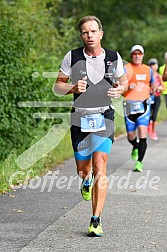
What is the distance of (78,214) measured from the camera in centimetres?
842

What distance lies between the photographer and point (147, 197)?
961 cm

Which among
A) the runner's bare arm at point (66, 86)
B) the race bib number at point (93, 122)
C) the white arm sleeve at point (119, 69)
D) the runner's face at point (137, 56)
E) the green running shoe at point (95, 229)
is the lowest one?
the green running shoe at point (95, 229)

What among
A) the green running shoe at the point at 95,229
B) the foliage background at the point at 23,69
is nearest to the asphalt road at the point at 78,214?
the green running shoe at the point at 95,229

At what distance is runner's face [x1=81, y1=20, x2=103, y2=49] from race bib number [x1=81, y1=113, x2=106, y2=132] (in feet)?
2.23

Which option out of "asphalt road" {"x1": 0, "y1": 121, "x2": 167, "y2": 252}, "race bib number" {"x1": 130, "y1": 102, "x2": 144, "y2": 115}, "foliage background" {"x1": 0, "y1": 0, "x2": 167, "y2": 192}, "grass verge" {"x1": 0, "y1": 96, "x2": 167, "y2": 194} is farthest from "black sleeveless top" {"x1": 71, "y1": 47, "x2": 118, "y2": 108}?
"race bib number" {"x1": 130, "y1": 102, "x2": 144, "y2": 115}

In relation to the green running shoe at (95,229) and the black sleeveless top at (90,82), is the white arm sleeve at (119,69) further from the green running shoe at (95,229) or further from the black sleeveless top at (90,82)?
the green running shoe at (95,229)

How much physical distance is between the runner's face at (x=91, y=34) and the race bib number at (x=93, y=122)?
2.23 ft

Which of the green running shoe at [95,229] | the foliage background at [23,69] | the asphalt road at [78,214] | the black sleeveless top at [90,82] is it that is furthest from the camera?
the foliage background at [23,69]

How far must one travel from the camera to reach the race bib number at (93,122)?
7.47m

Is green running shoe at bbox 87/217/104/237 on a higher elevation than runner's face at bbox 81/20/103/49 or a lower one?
lower

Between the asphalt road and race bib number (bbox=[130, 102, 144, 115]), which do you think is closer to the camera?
the asphalt road

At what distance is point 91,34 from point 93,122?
2.80ft

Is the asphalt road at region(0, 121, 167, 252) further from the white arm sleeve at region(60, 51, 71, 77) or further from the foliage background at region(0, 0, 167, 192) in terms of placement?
the white arm sleeve at region(60, 51, 71, 77)

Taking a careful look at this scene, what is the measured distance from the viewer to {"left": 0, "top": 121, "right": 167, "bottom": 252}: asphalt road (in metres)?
6.90
